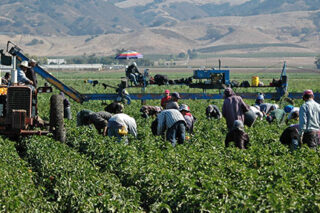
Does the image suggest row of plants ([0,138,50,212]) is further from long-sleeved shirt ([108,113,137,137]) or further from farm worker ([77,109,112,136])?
farm worker ([77,109,112,136])

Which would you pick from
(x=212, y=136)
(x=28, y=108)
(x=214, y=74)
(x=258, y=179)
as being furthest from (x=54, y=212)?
(x=214, y=74)

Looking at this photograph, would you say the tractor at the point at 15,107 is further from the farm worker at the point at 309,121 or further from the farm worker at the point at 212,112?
the farm worker at the point at 212,112

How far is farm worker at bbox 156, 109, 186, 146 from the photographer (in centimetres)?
1456

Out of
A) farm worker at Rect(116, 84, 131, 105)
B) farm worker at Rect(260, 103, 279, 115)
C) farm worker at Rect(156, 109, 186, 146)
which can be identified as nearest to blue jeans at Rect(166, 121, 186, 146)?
farm worker at Rect(156, 109, 186, 146)

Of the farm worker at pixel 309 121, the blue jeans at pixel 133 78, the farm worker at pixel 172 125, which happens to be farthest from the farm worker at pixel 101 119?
the blue jeans at pixel 133 78

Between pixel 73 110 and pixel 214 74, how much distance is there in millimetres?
6018

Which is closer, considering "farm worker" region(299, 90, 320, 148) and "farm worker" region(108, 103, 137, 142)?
"farm worker" region(299, 90, 320, 148)

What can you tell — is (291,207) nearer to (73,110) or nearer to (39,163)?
(39,163)

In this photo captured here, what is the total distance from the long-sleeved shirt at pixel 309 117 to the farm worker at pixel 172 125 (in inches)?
106

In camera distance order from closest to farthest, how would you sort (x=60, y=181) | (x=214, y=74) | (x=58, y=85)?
(x=60, y=181) < (x=58, y=85) < (x=214, y=74)

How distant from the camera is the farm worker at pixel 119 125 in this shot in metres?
15.0

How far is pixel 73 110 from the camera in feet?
91.1

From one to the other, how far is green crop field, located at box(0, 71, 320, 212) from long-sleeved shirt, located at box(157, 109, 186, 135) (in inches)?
14.3

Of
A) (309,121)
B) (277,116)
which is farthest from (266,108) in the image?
(309,121)
